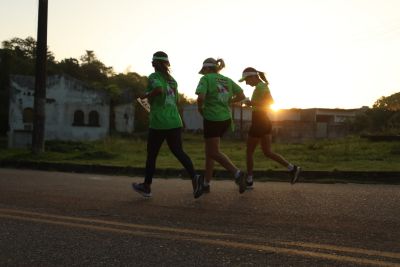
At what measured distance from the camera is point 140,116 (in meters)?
64.8

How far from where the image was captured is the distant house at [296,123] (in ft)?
164

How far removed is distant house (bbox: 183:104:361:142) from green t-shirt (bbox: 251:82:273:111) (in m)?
35.4

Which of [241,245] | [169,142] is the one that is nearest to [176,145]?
[169,142]

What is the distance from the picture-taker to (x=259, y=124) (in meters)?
8.25

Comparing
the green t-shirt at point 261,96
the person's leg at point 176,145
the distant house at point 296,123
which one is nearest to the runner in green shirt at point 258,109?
the green t-shirt at point 261,96

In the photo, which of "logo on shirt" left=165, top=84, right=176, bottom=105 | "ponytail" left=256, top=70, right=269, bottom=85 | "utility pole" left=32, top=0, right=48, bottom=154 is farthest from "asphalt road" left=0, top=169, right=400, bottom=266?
"utility pole" left=32, top=0, right=48, bottom=154

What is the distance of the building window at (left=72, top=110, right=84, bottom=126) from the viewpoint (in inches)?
1849

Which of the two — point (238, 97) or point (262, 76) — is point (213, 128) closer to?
point (238, 97)

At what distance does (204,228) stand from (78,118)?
43252mm

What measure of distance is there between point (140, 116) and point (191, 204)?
58683 mm

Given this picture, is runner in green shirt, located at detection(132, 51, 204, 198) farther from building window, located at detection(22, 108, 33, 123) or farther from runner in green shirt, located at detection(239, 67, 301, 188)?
building window, located at detection(22, 108, 33, 123)

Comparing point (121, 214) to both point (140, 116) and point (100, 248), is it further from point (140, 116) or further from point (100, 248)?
point (140, 116)

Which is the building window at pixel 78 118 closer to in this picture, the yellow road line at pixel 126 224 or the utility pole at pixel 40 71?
the utility pole at pixel 40 71

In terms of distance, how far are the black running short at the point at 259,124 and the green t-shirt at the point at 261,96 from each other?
3.3 inches
